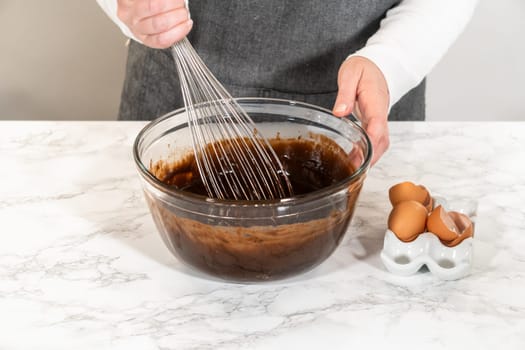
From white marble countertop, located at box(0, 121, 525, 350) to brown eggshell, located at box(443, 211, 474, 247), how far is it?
0.13ft

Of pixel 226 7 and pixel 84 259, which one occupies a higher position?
pixel 226 7

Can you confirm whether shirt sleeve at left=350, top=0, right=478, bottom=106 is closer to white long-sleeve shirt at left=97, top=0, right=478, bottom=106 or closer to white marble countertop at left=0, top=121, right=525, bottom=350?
white long-sleeve shirt at left=97, top=0, right=478, bottom=106

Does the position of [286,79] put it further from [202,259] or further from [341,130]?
[202,259]

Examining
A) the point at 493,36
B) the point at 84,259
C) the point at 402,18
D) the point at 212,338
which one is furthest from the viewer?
the point at 493,36

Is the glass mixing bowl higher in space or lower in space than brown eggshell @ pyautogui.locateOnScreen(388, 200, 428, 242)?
higher

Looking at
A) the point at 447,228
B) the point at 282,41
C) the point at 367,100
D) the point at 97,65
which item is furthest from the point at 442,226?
the point at 97,65

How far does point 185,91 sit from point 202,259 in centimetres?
21

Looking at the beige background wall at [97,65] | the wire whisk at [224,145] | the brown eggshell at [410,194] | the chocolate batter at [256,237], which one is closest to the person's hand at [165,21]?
the wire whisk at [224,145]

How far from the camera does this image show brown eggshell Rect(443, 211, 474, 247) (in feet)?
2.73

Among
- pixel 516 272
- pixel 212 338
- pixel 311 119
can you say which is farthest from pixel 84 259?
pixel 516 272

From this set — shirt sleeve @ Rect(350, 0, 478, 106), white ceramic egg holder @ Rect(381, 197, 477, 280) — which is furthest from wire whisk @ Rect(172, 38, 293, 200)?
shirt sleeve @ Rect(350, 0, 478, 106)

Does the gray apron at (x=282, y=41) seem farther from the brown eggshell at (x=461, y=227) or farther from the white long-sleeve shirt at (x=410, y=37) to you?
the brown eggshell at (x=461, y=227)

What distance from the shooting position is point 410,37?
1153 mm

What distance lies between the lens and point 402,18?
1.18 metres
